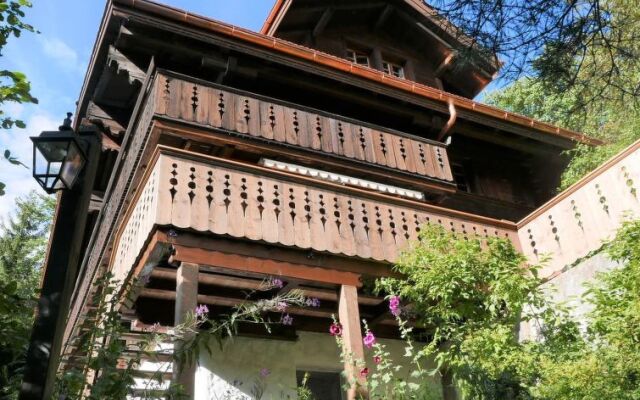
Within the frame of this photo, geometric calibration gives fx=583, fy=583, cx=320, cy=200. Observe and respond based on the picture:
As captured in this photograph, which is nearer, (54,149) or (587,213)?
(54,149)

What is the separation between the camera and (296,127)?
8.97 m

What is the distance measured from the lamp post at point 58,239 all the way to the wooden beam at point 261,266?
296cm

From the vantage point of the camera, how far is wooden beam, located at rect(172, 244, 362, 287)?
6.31 m

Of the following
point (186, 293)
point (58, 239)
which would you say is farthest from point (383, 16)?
point (58, 239)

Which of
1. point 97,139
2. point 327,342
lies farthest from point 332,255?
point 97,139

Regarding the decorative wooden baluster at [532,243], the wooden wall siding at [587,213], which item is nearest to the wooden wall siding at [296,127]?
the decorative wooden baluster at [532,243]

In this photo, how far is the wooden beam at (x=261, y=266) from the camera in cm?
631

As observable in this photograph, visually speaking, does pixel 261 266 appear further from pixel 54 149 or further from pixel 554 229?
pixel 554 229

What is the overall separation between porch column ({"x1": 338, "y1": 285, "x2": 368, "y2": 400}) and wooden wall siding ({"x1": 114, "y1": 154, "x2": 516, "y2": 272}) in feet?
1.75

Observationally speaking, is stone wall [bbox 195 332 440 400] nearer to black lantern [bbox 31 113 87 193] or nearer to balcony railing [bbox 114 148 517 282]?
balcony railing [bbox 114 148 517 282]

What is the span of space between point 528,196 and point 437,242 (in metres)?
6.82

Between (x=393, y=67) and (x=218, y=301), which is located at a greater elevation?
(x=393, y=67)

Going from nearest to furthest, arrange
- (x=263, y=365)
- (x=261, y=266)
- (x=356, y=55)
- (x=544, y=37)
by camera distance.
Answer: (x=544, y=37), (x=261, y=266), (x=263, y=365), (x=356, y=55)

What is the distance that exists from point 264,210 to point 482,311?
9.45 ft
